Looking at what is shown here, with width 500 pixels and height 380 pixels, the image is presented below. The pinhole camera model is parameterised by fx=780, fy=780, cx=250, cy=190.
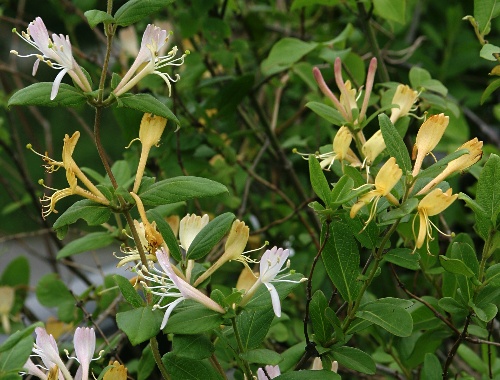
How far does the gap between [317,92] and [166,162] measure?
12.9 inches

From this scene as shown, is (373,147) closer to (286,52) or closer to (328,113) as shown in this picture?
(328,113)

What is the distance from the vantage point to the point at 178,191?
0.73 meters

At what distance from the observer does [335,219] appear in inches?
29.8

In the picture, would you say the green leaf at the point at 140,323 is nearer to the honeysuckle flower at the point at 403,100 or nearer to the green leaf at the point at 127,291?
the green leaf at the point at 127,291

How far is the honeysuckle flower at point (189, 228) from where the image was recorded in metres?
0.80

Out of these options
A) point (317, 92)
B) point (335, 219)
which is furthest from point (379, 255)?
point (317, 92)

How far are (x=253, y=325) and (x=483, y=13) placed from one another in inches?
17.9

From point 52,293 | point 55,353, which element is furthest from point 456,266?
point 52,293

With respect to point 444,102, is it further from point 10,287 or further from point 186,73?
point 10,287

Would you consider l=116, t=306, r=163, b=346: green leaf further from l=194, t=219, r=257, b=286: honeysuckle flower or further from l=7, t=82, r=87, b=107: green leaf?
l=7, t=82, r=87, b=107: green leaf

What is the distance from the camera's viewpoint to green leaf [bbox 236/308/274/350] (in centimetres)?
75

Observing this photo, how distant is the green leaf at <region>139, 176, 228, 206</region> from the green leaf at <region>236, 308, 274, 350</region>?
119mm

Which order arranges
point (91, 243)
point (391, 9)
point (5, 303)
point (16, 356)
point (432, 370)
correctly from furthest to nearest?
point (5, 303), point (391, 9), point (91, 243), point (432, 370), point (16, 356)

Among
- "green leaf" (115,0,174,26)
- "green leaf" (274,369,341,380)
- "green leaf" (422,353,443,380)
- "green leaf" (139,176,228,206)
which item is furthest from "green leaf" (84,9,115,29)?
"green leaf" (422,353,443,380)
